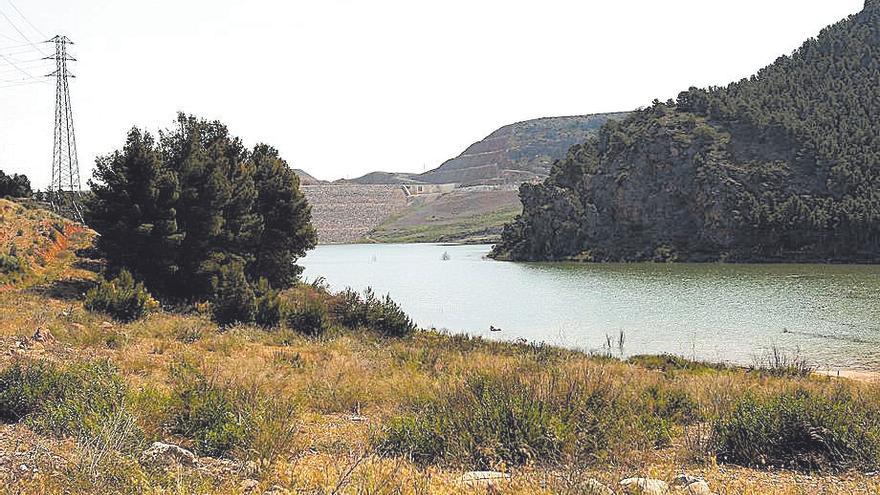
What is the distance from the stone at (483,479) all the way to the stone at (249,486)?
1.62 metres

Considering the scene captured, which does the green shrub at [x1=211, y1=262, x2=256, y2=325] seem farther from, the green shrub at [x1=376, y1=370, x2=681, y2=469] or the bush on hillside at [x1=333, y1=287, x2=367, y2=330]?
the green shrub at [x1=376, y1=370, x2=681, y2=469]

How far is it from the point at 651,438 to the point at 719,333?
22.5 meters

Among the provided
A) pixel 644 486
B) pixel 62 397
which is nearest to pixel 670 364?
pixel 644 486

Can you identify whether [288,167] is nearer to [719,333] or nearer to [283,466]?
[719,333]

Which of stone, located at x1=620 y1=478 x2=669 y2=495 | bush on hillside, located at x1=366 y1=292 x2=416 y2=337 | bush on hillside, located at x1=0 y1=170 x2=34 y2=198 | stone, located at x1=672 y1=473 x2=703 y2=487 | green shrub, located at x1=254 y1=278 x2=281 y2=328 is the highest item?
bush on hillside, located at x1=0 y1=170 x2=34 y2=198

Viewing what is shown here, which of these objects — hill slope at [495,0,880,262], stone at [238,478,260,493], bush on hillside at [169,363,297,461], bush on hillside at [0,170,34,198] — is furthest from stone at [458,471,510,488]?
hill slope at [495,0,880,262]

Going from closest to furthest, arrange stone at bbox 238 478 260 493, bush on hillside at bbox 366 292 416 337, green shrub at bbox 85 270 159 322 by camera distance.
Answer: stone at bbox 238 478 260 493, green shrub at bbox 85 270 159 322, bush on hillside at bbox 366 292 416 337

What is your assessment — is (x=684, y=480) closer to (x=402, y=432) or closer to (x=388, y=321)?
(x=402, y=432)

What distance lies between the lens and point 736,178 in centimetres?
8100

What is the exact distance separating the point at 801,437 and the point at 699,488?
6.70ft

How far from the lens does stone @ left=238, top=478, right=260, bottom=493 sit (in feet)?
17.6

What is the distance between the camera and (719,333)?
28.3 m

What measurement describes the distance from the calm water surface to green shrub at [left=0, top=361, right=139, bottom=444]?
19162 mm

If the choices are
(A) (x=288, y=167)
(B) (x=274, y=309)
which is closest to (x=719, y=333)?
(B) (x=274, y=309)
